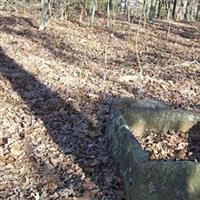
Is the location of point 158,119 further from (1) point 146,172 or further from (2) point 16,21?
(2) point 16,21

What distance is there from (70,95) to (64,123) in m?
1.76

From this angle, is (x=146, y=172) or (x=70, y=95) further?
(x=70, y=95)

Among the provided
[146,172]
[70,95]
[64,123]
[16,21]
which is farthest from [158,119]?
[16,21]

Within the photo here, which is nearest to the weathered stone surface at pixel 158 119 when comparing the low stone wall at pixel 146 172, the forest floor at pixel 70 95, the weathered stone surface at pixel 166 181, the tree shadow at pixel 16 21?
the low stone wall at pixel 146 172

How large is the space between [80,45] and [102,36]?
3.17 metres

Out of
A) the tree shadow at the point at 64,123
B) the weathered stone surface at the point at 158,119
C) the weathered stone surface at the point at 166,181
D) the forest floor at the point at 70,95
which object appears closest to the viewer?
the weathered stone surface at the point at 166,181

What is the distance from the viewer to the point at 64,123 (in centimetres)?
923

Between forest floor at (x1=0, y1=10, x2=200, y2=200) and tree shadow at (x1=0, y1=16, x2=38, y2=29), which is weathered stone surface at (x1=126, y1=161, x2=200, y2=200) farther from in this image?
tree shadow at (x1=0, y1=16, x2=38, y2=29)

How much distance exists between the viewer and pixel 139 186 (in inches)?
231

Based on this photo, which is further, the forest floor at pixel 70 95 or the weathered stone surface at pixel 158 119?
the weathered stone surface at pixel 158 119

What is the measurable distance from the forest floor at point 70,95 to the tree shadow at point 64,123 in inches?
0.7

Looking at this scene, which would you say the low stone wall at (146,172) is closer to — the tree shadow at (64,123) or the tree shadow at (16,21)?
the tree shadow at (64,123)

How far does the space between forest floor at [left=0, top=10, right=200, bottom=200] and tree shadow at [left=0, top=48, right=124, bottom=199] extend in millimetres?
18

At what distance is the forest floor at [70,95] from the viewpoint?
23.2ft
